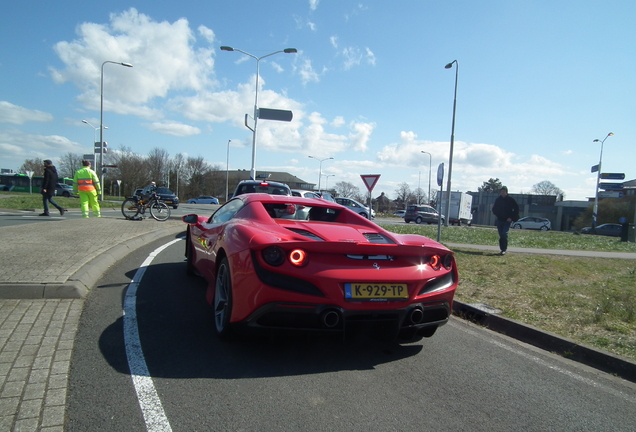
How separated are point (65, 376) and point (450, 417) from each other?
8.40 ft

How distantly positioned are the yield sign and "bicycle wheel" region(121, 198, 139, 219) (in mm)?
Answer: 7571

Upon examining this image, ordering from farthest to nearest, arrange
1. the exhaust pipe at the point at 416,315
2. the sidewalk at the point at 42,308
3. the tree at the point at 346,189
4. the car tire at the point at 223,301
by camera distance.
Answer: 1. the tree at the point at 346,189
2. the car tire at the point at 223,301
3. the exhaust pipe at the point at 416,315
4. the sidewalk at the point at 42,308

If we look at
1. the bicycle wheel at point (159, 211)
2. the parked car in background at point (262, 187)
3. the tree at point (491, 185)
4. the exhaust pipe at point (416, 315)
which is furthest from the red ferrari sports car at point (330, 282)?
the tree at point (491, 185)

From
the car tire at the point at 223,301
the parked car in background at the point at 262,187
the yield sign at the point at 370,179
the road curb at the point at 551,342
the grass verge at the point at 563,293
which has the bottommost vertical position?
the road curb at the point at 551,342

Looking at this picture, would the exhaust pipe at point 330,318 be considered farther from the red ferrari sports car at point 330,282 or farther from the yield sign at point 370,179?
the yield sign at point 370,179

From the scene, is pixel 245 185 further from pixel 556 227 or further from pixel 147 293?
pixel 556 227

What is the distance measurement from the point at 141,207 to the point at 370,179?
7682 mm

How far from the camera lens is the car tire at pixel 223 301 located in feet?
11.7

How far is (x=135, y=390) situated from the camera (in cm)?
278

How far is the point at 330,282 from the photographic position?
10.4 feet

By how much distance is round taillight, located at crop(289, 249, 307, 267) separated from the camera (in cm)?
319

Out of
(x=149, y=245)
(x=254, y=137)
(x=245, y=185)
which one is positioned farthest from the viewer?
(x=254, y=137)

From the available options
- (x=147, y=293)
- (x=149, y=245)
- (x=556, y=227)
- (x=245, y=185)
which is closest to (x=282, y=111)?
(x=245, y=185)

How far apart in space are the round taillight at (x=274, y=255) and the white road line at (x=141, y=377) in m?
1.14
